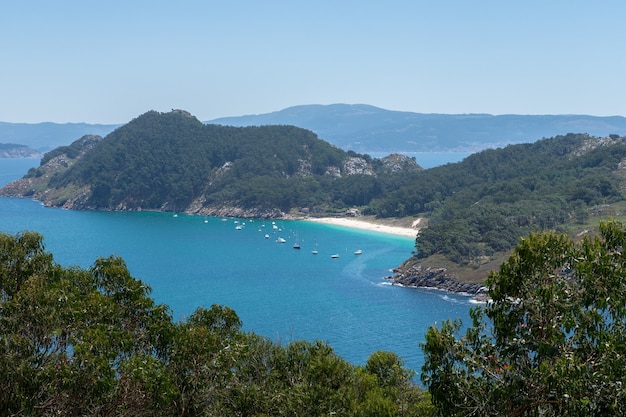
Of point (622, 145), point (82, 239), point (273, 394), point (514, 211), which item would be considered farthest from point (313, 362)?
point (622, 145)

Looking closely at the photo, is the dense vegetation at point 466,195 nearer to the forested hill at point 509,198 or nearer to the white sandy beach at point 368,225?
the forested hill at point 509,198

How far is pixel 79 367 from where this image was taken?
16.7 metres

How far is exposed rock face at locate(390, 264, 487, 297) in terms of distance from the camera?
95.1m

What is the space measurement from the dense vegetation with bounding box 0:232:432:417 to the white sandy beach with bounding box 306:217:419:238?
125 meters

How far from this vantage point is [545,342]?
14.3 meters

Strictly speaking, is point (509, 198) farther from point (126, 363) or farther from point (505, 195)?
point (126, 363)

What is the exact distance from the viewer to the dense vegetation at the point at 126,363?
659 inches

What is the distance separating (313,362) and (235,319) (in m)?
4.82

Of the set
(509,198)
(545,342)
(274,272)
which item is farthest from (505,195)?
(545,342)

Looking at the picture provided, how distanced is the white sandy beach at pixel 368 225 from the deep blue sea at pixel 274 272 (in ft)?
14.9

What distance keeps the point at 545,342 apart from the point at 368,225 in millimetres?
148039

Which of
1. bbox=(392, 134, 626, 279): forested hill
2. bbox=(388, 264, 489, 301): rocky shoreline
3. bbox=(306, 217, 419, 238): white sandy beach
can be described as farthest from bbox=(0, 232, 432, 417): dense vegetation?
bbox=(306, 217, 419, 238): white sandy beach

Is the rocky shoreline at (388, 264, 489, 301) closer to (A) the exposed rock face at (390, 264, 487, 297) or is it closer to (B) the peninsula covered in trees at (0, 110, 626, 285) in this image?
(A) the exposed rock face at (390, 264, 487, 297)

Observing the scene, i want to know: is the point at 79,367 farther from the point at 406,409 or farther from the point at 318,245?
→ the point at 318,245
